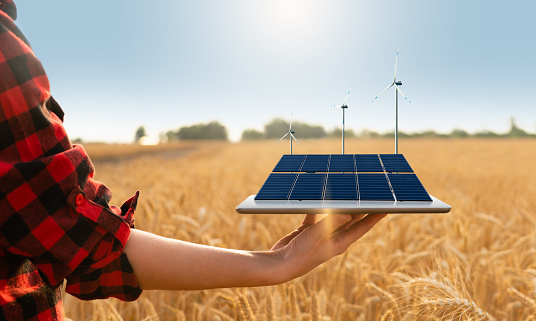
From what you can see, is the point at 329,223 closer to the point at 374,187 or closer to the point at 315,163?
the point at 374,187

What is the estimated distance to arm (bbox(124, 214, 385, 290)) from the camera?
1.47 meters

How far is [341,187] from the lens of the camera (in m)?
1.78

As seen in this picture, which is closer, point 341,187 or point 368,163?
point 341,187

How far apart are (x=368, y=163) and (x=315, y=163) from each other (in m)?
0.29

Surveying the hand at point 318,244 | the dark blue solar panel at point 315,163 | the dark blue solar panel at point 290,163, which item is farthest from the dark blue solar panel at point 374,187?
the dark blue solar panel at point 290,163

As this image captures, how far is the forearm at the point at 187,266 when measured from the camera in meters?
1.47

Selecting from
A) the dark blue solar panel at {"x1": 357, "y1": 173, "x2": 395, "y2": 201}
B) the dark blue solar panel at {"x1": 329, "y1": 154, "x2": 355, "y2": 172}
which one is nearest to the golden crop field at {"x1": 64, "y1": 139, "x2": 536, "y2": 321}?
the dark blue solar panel at {"x1": 329, "y1": 154, "x2": 355, "y2": 172}

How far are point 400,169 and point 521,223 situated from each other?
16.2ft

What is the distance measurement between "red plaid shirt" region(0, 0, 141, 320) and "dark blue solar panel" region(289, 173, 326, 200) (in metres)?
0.68

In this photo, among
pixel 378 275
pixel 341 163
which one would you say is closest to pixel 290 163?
pixel 341 163

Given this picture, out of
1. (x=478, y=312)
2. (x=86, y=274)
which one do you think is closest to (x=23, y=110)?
(x=86, y=274)

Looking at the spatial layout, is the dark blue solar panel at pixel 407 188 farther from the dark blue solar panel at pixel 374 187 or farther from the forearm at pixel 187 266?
the forearm at pixel 187 266

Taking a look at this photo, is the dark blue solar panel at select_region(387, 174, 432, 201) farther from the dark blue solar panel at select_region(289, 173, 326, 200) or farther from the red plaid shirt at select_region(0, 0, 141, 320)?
the red plaid shirt at select_region(0, 0, 141, 320)

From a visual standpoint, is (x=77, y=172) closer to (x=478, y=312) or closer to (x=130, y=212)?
(x=130, y=212)
